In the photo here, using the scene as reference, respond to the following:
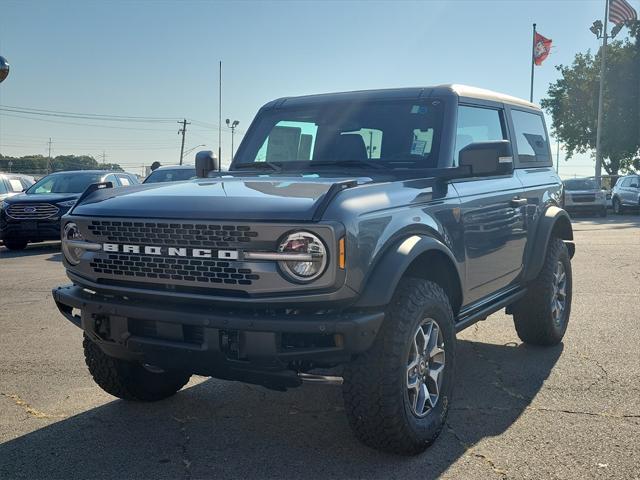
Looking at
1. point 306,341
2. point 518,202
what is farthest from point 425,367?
point 518,202

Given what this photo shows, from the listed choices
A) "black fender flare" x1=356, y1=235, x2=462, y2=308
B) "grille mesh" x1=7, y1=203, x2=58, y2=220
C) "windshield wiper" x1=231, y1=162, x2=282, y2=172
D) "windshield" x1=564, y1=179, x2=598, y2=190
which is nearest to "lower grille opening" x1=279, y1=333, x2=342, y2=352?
"black fender flare" x1=356, y1=235, x2=462, y2=308

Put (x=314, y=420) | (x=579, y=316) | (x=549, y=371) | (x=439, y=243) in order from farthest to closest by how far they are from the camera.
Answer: (x=579, y=316), (x=549, y=371), (x=314, y=420), (x=439, y=243)

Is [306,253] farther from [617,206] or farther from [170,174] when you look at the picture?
[617,206]

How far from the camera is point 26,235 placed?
13750 millimetres

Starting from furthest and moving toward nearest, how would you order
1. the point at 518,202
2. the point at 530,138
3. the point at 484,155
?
the point at 530,138 < the point at 518,202 < the point at 484,155

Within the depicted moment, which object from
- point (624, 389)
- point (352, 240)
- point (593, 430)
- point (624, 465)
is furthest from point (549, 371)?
point (352, 240)

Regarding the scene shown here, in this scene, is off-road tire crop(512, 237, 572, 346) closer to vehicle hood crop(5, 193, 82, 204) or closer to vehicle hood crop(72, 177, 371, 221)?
vehicle hood crop(72, 177, 371, 221)

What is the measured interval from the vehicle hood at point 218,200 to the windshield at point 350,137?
674 millimetres

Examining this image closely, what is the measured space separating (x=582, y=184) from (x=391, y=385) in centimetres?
2588

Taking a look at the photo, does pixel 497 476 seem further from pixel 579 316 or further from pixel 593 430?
pixel 579 316

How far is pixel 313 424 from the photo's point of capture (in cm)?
393

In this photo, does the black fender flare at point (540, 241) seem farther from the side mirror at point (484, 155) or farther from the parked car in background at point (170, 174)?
the parked car in background at point (170, 174)

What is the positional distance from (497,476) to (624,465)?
2.13ft

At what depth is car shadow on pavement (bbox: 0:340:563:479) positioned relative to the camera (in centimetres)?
332
